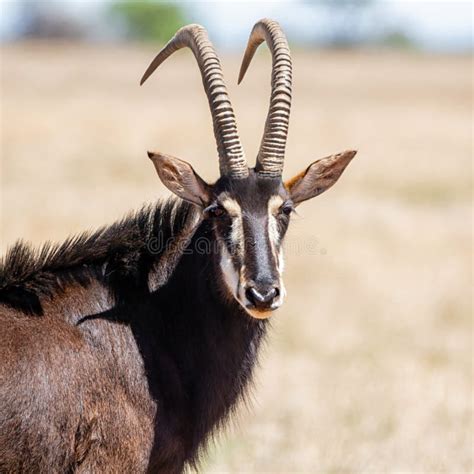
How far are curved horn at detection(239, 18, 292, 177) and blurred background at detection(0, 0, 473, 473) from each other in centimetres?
259

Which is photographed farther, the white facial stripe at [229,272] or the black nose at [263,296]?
the white facial stripe at [229,272]

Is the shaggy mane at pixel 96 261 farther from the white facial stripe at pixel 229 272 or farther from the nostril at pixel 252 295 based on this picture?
the nostril at pixel 252 295

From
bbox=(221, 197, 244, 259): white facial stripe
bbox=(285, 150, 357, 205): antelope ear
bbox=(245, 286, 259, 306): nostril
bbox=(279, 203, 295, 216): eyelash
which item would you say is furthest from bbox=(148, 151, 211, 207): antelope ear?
bbox=(245, 286, 259, 306): nostril

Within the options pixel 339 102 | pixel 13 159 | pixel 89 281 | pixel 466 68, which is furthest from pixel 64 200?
pixel 466 68

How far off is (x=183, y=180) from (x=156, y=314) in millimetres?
1063

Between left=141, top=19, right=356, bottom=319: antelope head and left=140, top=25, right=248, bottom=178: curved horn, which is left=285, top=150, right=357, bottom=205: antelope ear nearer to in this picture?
left=141, top=19, right=356, bottom=319: antelope head

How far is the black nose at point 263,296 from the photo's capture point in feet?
23.4

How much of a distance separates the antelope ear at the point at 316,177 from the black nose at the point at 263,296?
116 cm

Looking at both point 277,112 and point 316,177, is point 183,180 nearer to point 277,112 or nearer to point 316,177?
point 277,112

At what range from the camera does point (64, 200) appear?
22.2m

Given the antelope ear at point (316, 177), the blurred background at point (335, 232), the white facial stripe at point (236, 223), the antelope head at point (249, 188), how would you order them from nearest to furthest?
1. the antelope head at point (249, 188)
2. the white facial stripe at point (236, 223)
3. the antelope ear at point (316, 177)
4. the blurred background at point (335, 232)

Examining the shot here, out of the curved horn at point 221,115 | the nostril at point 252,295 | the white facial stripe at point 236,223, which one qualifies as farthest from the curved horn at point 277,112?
the nostril at point 252,295

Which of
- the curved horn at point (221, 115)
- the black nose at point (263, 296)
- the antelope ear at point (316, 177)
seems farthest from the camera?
the antelope ear at point (316, 177)

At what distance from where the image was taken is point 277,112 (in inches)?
320
